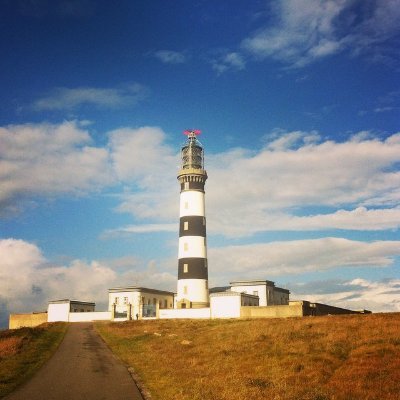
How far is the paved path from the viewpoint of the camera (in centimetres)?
1736

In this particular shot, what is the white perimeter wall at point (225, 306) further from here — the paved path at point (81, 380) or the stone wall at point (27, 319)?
the stone wall at point (27, 319)

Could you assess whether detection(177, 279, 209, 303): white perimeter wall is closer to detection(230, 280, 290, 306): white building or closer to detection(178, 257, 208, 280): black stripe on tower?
detection(178, 257, 208, 280): black stripe on tower

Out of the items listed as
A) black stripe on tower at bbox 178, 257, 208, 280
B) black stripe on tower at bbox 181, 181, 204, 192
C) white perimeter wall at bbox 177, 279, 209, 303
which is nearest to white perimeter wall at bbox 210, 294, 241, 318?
white perimeter wall at bbox 177, 279, 209, 303

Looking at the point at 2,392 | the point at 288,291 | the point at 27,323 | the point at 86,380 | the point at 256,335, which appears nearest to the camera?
the point at 2,392

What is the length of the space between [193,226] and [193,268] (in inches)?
240

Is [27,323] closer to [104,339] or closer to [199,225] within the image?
[199,225]

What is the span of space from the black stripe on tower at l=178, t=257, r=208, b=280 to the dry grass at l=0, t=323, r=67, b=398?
24914mm

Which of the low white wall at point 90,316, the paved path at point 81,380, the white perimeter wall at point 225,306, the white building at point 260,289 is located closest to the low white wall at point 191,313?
the white perimeter wall at point 225,306

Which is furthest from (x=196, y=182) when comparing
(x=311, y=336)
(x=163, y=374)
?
(x=163, y=374)

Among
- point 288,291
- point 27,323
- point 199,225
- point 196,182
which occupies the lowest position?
point 27,323

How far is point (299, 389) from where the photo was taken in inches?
699

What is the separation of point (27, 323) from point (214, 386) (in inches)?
2302

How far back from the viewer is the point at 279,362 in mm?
22922

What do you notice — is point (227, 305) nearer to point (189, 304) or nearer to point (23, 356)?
point (189, 304)
